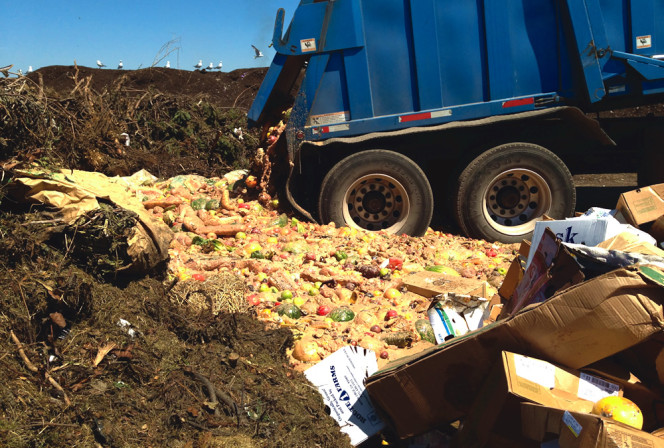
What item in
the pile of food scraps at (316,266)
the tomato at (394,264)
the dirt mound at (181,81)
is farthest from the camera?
the dirt mound at (181,81)

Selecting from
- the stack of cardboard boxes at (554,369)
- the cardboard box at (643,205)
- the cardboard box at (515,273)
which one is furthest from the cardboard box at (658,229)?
the stack of cardboard boxes at (554,369)

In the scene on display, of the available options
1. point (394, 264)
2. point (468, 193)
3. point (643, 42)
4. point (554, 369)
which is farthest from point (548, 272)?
point (643, 42)

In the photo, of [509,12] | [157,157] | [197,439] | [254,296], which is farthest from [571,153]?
[157,157]

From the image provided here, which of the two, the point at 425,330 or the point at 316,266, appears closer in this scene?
the point at 425,330

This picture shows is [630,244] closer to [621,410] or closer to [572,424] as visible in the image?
[621,410]

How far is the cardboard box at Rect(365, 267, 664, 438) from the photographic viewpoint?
2.43 m

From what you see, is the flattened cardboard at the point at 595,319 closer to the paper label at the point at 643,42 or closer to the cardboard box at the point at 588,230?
the cardboard box at the point at 588,230

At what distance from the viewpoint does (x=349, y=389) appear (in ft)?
10.4

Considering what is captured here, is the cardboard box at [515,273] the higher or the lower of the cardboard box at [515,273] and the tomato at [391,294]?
the higher

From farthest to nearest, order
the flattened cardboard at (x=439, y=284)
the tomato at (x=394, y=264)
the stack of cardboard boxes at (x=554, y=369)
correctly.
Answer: the tomato at (x=394, y=264) < the flattened cardboard at (x=439, y=284) < the stack of cardboard boxes at (x=554, y=369)

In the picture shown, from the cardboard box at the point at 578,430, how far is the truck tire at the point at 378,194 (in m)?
3.98

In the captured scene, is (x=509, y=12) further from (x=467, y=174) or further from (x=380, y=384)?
(x=380, y=384)

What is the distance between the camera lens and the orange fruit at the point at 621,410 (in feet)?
7.35

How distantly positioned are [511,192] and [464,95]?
1.23 m
